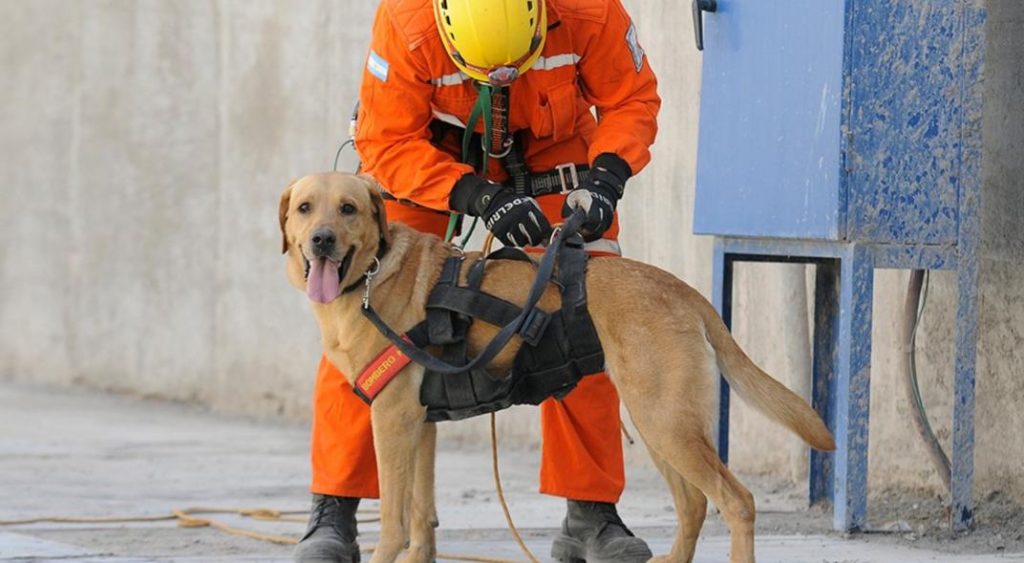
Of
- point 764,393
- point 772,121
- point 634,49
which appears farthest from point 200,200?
point 764,393

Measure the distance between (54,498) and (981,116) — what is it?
3.58 metres

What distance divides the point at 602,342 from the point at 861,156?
4.15 feet

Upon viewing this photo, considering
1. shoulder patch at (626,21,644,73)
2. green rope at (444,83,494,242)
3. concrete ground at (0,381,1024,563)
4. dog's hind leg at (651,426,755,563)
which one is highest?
shoulder patch at (626,21,644,73)

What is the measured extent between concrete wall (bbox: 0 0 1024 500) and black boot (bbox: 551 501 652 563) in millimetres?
1496

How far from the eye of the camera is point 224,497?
6.47 meters

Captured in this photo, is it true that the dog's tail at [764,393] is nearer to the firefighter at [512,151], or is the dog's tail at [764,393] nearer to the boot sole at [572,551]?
the firefighter at [512,151]

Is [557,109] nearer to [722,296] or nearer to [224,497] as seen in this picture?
[722,296]

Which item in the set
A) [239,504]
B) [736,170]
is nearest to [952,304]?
[736,170]

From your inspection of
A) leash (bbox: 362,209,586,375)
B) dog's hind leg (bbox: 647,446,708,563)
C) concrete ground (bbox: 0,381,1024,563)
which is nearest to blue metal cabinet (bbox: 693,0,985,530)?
concrete ground (bbox: 0,381,1024,563)

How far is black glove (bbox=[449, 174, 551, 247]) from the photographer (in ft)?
14.4

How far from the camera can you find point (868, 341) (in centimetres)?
512

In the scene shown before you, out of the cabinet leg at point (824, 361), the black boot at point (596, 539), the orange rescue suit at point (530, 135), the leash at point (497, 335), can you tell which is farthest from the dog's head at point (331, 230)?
the cabinet leg at point (824, 361)

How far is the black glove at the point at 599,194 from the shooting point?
444 cm

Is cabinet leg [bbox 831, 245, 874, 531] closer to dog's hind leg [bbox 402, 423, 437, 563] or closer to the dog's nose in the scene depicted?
dog's hind leg [bbox 402, 423, 437, 563]
